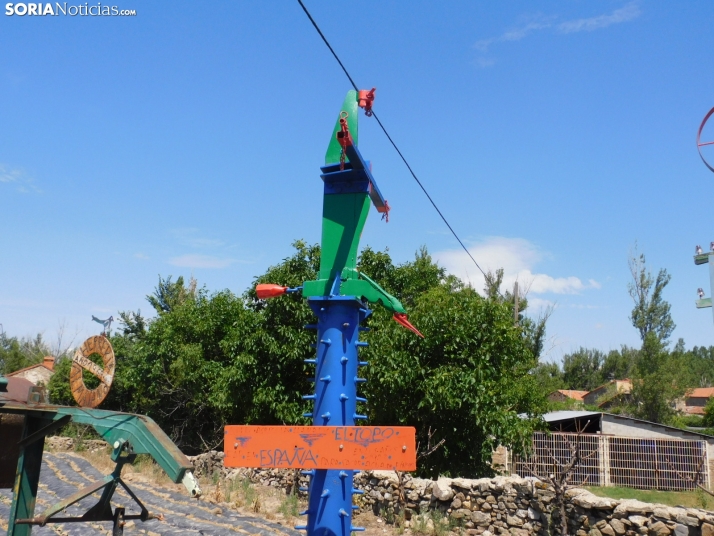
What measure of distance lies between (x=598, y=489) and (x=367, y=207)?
1557 centimetres

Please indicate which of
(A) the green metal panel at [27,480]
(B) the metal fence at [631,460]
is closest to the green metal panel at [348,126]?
(A) the green metal panel at [27,480]

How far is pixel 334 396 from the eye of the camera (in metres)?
3.98

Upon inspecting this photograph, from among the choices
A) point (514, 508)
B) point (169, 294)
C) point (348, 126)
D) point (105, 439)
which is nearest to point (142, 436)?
point (105, 439)

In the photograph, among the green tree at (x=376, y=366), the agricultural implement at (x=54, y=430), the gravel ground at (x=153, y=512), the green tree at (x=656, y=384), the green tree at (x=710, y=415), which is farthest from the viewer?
the green tree at (x=710, y=415)

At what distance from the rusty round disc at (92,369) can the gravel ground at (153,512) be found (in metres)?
4.09

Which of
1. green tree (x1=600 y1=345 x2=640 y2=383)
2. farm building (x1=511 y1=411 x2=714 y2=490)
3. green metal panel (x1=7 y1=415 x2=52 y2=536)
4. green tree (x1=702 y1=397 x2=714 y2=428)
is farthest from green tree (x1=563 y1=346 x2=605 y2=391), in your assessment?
green metal panel (x1=7 y1=415 x2=52 y2=536)

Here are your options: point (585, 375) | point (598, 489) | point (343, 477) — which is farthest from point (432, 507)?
point (585, 375)

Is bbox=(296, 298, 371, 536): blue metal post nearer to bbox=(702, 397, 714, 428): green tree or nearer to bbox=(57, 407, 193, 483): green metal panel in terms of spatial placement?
bbox=(57, 407, 193, 483): green metal panel

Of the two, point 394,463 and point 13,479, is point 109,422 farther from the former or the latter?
point 394,463

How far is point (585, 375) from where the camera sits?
2143 inches

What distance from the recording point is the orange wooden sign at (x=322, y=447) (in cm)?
338

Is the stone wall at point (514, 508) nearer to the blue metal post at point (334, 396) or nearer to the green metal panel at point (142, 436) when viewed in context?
the blue metal post at point (334, 396)

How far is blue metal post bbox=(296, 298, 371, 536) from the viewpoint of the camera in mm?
3867

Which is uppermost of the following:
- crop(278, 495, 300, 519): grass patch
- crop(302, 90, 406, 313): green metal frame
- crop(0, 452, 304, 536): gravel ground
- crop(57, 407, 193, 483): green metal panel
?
crop(302, 90, 406, 313): green metal frame
